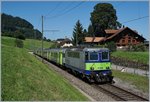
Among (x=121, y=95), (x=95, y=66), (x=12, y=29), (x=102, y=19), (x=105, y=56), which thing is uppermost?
(x=102, y=19)

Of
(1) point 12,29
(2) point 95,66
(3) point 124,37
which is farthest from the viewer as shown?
(1) point 12,29

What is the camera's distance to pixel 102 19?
103 m

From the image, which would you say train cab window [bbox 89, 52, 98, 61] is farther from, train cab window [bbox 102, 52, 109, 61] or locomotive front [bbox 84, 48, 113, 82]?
train cab window [bbox 102, 52, 109, 61]

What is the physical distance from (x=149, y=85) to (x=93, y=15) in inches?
3259

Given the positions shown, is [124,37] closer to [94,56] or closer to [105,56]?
[105,56]

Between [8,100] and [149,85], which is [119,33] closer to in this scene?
[149,85]

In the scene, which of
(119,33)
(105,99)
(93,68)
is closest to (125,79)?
(93,68)

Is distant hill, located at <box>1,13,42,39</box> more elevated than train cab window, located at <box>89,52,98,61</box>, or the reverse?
distant hill, located at <box>1,13,42,39</box>

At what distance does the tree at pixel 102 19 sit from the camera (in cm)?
10306

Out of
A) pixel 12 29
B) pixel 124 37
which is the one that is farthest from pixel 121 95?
pixel 12 29

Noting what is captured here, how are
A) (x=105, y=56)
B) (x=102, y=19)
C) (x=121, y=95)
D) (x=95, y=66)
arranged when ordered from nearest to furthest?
(x=121, y=95)
(x=95, y=66)
(x=105, y=56)
(x=102, y=19)

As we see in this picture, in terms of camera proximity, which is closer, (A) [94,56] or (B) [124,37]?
(A) [94,56]

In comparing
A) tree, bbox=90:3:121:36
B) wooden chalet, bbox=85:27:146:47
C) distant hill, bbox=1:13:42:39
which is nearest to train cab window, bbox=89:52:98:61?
wooden chalet, bbox=85:27:146:47

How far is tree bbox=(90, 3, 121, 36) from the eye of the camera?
10306 centimetres
